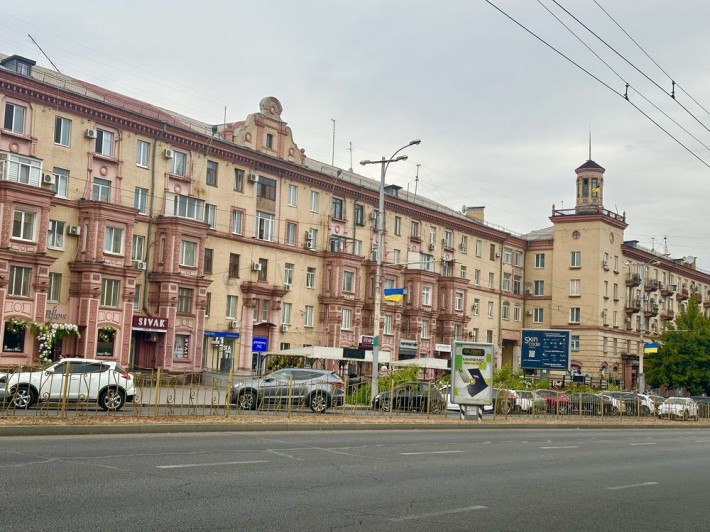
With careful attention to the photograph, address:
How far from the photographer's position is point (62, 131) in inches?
1790

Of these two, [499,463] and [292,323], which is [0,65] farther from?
[499,463]

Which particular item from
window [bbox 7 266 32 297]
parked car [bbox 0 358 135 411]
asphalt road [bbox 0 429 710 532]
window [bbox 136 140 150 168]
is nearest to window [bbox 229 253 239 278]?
window [bbox 136 140 150 168]

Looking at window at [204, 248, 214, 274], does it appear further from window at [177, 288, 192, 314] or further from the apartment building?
window at [177, 288, 192, 314]

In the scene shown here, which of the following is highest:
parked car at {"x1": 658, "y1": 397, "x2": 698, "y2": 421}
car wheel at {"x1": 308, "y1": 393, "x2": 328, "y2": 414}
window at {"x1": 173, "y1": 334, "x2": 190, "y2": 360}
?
window at {"x1": 173, "y1": 334, "x2": 190, "y2": 360}

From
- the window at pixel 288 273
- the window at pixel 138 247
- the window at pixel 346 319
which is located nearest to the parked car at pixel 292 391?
the window at pixel 138 247

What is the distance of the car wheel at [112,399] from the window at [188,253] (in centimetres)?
2771

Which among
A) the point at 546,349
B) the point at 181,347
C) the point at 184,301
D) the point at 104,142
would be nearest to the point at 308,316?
the point at 184,301

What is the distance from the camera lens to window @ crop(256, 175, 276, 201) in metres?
56.4

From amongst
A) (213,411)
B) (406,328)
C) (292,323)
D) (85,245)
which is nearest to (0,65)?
(85,245)

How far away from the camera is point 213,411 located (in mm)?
23422

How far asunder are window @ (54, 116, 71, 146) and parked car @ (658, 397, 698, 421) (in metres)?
33.3

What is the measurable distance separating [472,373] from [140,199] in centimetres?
2679

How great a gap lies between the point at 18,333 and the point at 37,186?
7141 millimetres

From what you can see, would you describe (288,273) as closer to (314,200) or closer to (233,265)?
(233,265)
